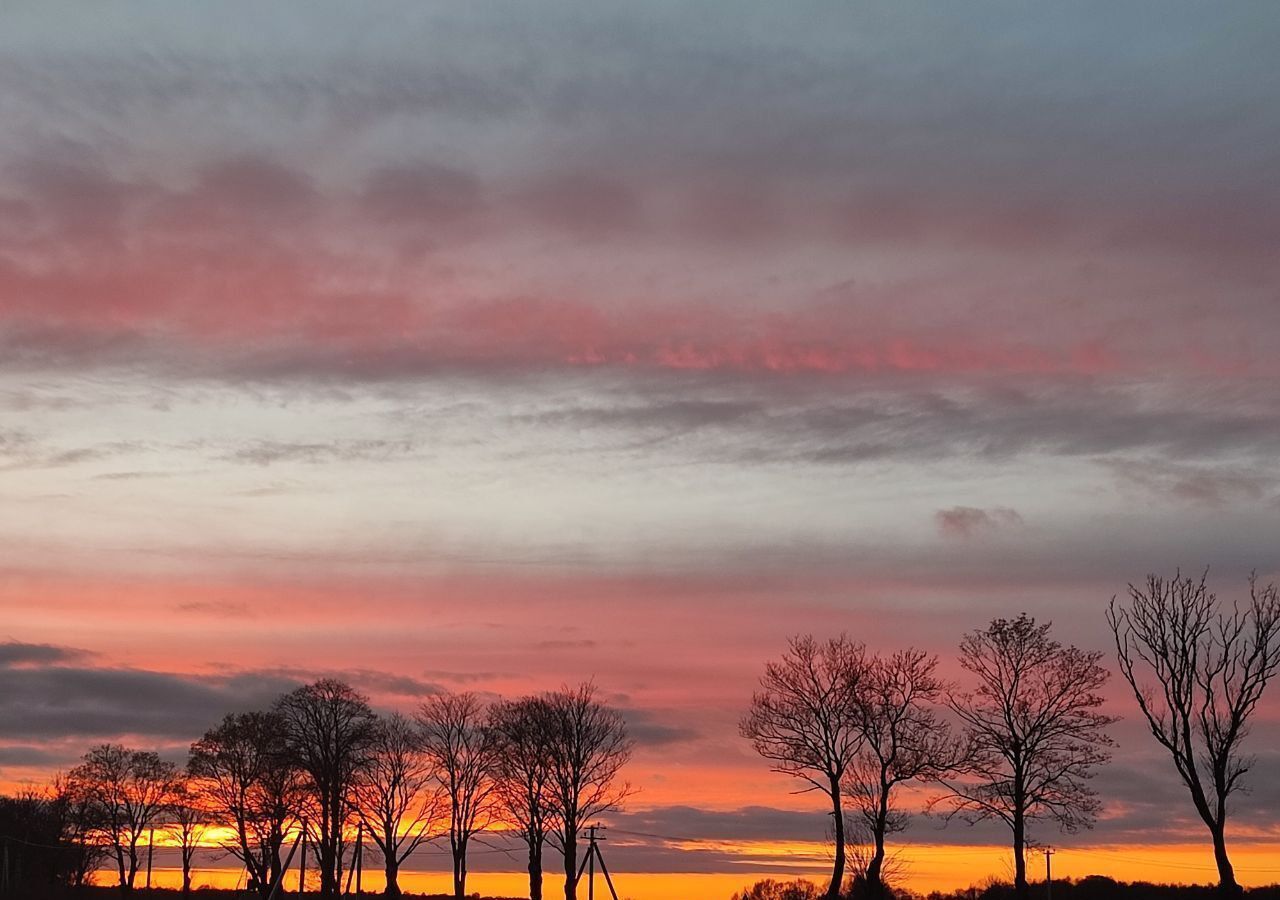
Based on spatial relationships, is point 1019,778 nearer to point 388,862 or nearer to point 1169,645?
point 1169,645

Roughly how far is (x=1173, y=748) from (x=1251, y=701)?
3153 mm

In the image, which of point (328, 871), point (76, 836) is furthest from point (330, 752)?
point (76, 836)

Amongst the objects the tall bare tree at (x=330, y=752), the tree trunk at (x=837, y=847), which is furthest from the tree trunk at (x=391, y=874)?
the tree trunk at (x=837, y=847)

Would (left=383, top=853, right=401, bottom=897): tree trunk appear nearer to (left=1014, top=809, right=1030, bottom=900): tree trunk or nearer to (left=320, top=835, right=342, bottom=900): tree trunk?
(left=320, top=835, right=342, bottom=900): tree trunk

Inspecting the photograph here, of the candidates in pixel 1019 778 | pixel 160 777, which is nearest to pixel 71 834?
pixel 160 777

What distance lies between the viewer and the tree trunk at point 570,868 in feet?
297

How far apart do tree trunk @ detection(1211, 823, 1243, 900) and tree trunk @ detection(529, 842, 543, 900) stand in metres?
53.7

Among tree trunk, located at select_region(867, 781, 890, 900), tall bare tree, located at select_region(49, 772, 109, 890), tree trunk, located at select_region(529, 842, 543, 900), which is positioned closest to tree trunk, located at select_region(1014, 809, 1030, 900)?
tree trunk, located at select_region(867, 781, 890, 900)

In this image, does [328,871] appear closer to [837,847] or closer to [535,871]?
[535,871]

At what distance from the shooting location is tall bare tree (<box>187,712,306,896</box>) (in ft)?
335

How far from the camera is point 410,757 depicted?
105 m

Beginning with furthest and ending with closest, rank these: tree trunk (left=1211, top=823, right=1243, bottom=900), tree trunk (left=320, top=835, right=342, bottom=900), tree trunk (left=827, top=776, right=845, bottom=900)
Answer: tree trunk (left=320, top=835, right=342, bottom=900)
tree trunk (left=827, top=776, right=845, bottom=900)
tree trunk (left=1211, top=823, right=1243, bottom=900)

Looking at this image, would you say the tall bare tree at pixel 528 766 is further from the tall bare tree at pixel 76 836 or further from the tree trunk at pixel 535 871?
the tall bare tree at pixel 76 836

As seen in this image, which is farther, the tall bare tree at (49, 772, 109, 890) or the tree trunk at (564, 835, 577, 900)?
the tall bare tree at (49, 772, 109, 890)
